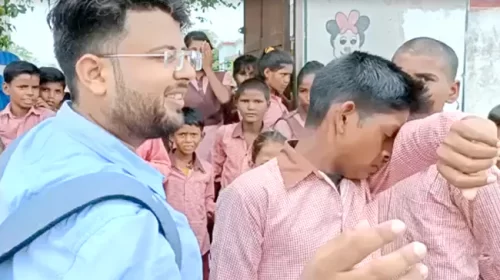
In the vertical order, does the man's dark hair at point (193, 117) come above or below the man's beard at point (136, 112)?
below

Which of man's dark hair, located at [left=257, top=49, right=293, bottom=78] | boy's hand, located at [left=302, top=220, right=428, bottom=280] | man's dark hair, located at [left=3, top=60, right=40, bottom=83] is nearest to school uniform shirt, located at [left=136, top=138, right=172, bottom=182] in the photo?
man's dark hair, located at [left=257, top=49, right=293, bottom=78]

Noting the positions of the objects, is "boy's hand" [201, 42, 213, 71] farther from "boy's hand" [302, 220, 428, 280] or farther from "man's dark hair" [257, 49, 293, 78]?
"boy's hand" [302, 220, 428, 280]

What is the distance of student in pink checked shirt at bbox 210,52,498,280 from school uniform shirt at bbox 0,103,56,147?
235 cm

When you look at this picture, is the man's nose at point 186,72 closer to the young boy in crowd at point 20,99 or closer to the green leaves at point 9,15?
the young boy in crowd at point 20,99

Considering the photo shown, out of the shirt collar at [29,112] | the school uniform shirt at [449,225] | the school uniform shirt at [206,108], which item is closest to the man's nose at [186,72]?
the school uniform shirt at [449,225]

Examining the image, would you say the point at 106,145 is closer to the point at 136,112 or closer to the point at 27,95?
the point at 136,112

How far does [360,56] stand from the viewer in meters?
1.79

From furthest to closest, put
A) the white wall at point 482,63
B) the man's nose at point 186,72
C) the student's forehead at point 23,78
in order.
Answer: the white wall at point 482,63
the student's forehead at point 23,78
the man's nose at point 186,72

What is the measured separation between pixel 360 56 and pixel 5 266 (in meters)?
1.13

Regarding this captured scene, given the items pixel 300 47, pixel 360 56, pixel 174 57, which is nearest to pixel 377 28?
pixel 300 47

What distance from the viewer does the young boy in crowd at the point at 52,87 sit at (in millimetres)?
4293

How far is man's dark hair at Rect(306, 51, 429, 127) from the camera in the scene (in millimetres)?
1700

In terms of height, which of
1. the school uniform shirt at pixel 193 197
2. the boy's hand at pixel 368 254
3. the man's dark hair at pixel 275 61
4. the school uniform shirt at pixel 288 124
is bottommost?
the school uniform shirt at pixel 193 197

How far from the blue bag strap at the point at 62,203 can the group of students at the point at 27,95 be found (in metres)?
3.01
